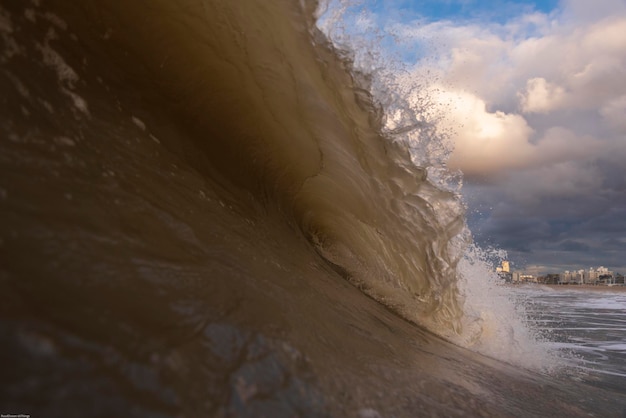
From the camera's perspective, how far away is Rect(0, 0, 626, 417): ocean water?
1011 millimetres

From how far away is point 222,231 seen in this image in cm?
206

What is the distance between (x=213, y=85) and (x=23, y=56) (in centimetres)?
123

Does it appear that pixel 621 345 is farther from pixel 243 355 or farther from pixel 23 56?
pixel 23 56

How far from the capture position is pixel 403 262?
3896 millimetres

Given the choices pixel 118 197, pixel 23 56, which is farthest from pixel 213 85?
pixel 118 197

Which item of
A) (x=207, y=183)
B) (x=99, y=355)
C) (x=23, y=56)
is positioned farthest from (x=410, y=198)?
(x=99, y=355)

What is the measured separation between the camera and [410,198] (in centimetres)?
327

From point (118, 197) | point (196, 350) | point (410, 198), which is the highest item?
point (410, 198)

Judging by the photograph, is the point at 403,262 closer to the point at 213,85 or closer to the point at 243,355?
the point at 213,85

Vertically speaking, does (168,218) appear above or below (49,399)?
above

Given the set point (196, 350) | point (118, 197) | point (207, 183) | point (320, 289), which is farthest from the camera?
point (320, 289)

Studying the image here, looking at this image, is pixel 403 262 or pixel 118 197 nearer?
pixel 118 197

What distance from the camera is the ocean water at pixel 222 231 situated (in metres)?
1.01

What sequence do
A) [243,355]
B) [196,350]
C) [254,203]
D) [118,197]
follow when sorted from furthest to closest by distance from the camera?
1. [254,203]
2. [118,197]
3. [243,355]
4. [196,350]
